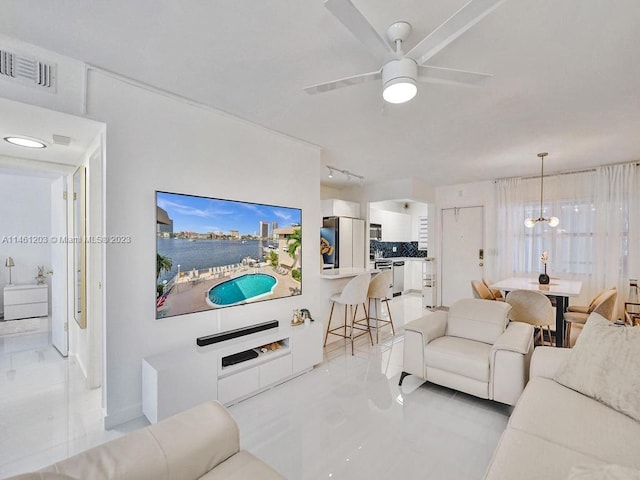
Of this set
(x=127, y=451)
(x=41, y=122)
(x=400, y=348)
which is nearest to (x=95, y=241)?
(x=41, y=122)

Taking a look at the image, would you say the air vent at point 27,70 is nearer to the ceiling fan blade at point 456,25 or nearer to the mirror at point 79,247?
the mirror at point 79,247

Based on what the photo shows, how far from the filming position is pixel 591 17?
61.4 inches

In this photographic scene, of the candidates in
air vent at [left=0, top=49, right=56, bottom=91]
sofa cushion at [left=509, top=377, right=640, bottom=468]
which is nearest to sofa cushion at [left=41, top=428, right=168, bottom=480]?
sofa cushion at [left=509, top=377, right=640, bottom=468]

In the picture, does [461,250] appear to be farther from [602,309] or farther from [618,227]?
[602,309]

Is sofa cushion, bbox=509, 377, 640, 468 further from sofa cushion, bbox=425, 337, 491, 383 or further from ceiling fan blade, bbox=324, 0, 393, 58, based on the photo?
ceiling fan blade, bbox=324, 0, 393, 58

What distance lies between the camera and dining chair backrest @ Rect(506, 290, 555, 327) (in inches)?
128

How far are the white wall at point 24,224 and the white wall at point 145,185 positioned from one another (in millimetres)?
4274

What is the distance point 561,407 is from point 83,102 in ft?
10.9

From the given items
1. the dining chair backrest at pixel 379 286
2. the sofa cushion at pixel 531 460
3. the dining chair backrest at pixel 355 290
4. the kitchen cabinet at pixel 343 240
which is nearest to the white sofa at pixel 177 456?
the sofa cushion at pixel 531 460

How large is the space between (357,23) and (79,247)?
323 cm

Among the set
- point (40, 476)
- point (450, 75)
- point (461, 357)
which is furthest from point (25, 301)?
point (450, 75)

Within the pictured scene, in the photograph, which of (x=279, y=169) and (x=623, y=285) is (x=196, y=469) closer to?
(x=279, y=169)

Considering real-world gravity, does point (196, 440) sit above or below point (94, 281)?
below

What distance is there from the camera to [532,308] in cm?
330
